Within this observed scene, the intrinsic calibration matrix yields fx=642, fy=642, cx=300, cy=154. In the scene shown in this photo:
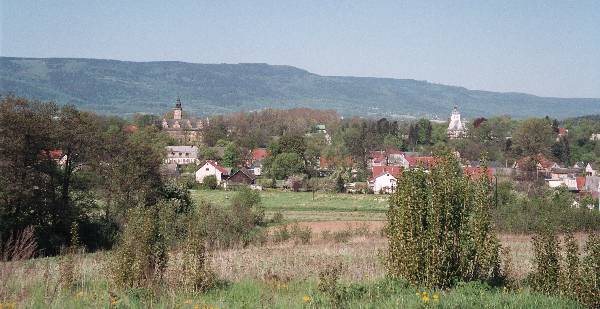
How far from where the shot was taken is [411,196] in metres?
11.1

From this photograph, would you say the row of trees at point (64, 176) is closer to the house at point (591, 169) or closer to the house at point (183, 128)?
the house at point (591, 169)

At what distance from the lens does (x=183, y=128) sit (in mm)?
138000

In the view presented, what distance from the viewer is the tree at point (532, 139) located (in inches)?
3366

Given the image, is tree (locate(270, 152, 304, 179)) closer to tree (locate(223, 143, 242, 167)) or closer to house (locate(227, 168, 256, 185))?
house (locate(227, 168, 256, 185))

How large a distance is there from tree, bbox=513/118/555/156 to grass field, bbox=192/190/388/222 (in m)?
31.3

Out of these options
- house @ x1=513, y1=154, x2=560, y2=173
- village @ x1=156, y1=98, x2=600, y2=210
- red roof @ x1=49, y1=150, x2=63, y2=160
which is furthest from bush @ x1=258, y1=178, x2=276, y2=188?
A: red roof @ x1=49, y1=150, x2=63, y2=160

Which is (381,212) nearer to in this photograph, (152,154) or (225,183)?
(152,154)

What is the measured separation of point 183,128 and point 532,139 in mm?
76626

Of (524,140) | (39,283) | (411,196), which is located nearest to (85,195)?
(39,283)

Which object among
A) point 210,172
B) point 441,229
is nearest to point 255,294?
point 441,229

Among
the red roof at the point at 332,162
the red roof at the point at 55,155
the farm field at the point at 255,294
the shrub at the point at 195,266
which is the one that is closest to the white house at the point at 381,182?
the red roof at the point at 332,162

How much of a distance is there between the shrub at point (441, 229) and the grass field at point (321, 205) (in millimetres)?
29839

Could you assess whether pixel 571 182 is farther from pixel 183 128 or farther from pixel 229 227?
pixel 183 128

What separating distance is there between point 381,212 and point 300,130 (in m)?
84.6
